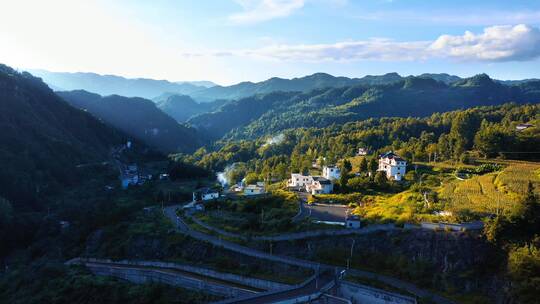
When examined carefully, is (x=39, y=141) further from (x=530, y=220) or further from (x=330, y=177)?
(x=530, y=220)

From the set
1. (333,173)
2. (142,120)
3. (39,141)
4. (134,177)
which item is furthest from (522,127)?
(142,120)

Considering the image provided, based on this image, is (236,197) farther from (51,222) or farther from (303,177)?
(51,222)

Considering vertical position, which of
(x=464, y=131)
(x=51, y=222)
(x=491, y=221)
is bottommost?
(x=51, y=222)

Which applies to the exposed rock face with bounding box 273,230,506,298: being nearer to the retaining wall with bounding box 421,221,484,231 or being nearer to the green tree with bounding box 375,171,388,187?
the retaining wall with bounding box 421,221,484,231

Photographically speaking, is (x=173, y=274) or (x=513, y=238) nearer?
(x=513, y=238)

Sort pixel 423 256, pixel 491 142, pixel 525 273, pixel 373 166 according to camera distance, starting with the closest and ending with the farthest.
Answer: pixel 525 273 → pixel 423 256 → pixel 491 142 → pixel 373 166

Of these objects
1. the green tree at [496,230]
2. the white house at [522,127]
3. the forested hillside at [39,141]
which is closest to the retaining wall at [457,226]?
the green tree at [496,230]

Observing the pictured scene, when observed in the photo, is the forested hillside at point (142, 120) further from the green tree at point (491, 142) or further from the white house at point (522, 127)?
the green tree at point (491, 142)

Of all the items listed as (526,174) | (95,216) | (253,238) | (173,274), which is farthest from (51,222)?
(526,174)
